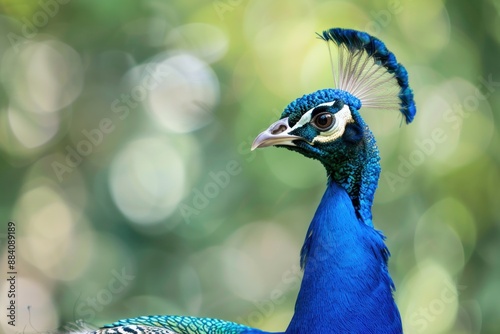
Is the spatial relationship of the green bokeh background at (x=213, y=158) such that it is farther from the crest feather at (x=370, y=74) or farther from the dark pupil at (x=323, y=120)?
the dark pupil at (x=323, y=120)

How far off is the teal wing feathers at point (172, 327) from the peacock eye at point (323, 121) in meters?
0.72

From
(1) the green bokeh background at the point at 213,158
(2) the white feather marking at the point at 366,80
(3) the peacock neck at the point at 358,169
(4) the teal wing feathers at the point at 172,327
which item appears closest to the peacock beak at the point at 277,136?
(3) the peacock neck at the point at 358,169

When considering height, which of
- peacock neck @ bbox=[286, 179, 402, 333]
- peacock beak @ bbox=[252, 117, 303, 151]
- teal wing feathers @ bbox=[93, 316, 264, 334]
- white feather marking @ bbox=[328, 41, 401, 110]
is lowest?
teal wing feathers @ bbox=[93, 316, 264, 334]

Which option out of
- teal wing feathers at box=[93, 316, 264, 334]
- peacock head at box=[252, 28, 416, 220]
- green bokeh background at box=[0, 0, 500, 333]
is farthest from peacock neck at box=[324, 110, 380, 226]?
green bokeh background at box=[0, 0, 500, 333]

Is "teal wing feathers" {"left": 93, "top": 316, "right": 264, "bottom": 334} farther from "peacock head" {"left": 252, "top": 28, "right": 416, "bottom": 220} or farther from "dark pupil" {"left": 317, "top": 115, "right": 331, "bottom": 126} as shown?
"dark pupil" {"left": 317, "top": 115, "right": 331, "bottom": 126}

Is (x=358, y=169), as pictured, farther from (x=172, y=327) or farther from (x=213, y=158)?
(x=213, y=158)

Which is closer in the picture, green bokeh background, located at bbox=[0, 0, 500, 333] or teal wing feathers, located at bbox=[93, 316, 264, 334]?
teal wing feathers, located at bbox=[93, 316, 264, 334]

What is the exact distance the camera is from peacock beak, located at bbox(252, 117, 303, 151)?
1.82m

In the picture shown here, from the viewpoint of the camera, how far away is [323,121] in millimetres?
1869

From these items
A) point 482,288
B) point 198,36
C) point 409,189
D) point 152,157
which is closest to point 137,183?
point 152,157

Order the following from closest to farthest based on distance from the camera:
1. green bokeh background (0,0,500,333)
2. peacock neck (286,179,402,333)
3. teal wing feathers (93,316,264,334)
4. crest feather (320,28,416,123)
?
peacock neck (286,179,402,333) → crest feather (320,28,416,123) → teal wing feathers (93,316,264,334) → green bokeh background (0,0,500,333)

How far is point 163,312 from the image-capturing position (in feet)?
14.0

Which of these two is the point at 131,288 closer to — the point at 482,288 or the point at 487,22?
the point at 482,288

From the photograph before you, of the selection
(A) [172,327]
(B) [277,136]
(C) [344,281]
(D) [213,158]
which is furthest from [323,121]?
(D) [213,158]
